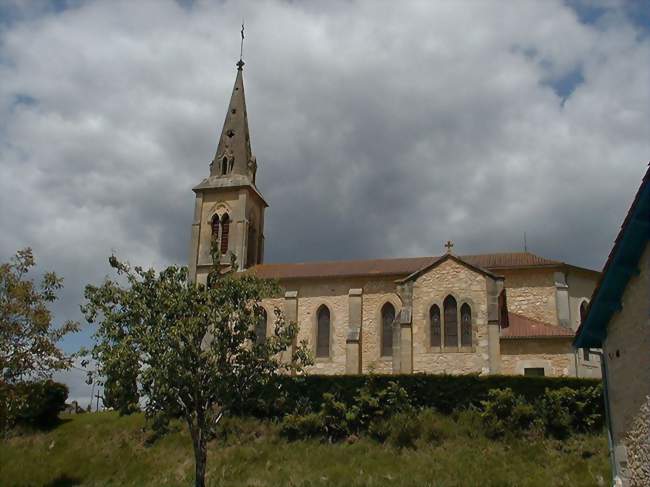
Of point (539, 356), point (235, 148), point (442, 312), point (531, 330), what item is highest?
point (235, 148)

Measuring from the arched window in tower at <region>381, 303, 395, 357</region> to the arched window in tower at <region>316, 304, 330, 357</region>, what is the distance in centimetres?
306

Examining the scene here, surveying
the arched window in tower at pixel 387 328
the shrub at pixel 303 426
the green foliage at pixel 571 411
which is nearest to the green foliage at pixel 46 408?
the shrub at pixel 303 426

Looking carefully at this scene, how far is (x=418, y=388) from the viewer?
24.0 m

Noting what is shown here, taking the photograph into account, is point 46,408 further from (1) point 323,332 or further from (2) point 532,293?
(2) point 532,293

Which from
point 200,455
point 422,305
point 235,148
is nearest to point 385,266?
point 422,305

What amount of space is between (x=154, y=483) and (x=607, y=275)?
679 inches

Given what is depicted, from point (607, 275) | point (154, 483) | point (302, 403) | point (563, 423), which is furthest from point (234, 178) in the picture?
point (607, 275)

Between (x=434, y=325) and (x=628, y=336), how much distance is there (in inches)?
734

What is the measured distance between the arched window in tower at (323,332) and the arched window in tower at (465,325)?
862 cm

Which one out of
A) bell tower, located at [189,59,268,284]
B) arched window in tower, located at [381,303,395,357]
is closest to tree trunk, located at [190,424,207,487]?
arched window in tower, located at [381,303,395,357]

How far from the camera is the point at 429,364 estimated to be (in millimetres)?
29016

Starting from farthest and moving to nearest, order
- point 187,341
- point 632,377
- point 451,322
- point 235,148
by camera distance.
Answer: point 235,148
point 451,322
point 187,341
point 632,377

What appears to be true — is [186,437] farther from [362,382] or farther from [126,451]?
[362,382]

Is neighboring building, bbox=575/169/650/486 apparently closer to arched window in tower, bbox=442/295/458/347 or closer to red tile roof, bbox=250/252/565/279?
arched window in tower, bbox=442/295/458/347
